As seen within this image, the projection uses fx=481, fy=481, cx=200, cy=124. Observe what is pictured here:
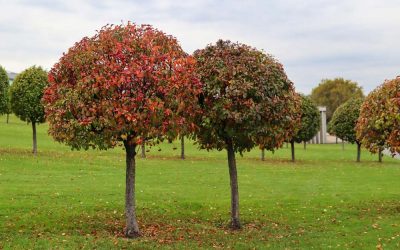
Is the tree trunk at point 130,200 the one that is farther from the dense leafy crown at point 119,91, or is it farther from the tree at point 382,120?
the tree at point 382,120

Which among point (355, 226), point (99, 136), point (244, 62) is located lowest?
point (355, 226)

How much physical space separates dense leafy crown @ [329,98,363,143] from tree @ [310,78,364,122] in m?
67.5

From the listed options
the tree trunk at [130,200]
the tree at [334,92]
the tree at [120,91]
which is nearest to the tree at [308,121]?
the tree trunk at [130,200]

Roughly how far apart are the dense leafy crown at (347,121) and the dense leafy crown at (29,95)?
27.2 metres

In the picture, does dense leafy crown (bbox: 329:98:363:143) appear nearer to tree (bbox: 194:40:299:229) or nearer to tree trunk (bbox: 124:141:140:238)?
tree (bbox: 194:40:299:229)

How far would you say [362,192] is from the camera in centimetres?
2231

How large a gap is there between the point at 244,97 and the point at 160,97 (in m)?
2.34

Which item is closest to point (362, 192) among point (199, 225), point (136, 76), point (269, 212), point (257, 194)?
point (257, 194)

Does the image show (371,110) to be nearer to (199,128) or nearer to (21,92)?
(199,128)

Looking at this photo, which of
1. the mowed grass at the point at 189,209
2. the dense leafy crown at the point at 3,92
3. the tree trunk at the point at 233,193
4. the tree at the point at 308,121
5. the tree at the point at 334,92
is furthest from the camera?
the tree at the point at 334,92

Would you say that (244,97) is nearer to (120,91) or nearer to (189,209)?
(120,91)

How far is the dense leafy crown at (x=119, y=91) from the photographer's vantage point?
36.5 feet

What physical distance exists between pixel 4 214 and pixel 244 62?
849 centimetres

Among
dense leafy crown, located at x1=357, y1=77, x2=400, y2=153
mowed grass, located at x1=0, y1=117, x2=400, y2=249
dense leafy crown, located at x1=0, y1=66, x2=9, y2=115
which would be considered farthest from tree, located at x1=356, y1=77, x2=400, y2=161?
dense leafy crown, located at x1=0, y1=66, x2=9, y2=115
